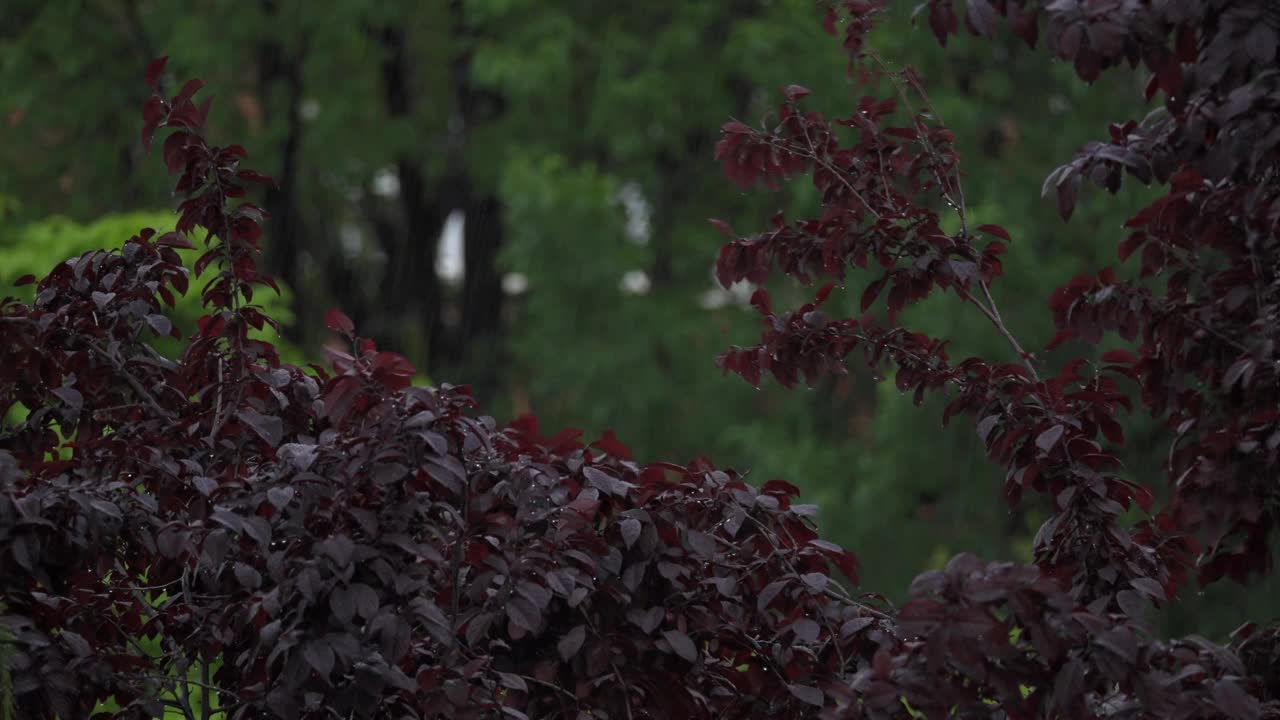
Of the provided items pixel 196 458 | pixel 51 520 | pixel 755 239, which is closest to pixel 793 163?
pixel 755 239

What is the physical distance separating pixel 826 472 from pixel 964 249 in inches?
308

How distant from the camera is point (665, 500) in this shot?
2711 mm

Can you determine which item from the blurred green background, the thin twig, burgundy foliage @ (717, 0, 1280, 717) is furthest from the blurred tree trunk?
burgundy foliage @ (717, 0, 1280, 717)

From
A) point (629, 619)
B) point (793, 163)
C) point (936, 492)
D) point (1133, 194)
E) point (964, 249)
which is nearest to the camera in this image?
point (629, 619)

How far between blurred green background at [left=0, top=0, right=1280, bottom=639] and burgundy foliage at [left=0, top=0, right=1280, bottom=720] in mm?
6005

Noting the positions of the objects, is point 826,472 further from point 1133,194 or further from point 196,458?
point 196,458

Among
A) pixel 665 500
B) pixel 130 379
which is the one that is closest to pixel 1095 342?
pixel 665 500

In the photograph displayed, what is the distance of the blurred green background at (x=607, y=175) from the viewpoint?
10.4 m

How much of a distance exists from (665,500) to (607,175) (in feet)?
30.3

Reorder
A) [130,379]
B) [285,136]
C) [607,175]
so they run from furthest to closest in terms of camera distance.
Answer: [285,136] → [607,175] → [130,379]

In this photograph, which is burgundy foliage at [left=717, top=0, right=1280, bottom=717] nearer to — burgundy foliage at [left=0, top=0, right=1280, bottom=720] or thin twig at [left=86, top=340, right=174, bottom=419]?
burgundy foliage at [left=0, top=0, right=1280, bottom=720]

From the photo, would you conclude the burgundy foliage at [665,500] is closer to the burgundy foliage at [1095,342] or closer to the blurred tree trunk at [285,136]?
the burgundy foliage at [1095,342]

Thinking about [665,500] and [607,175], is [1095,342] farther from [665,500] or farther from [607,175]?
[607,175]

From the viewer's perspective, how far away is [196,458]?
2840mm
